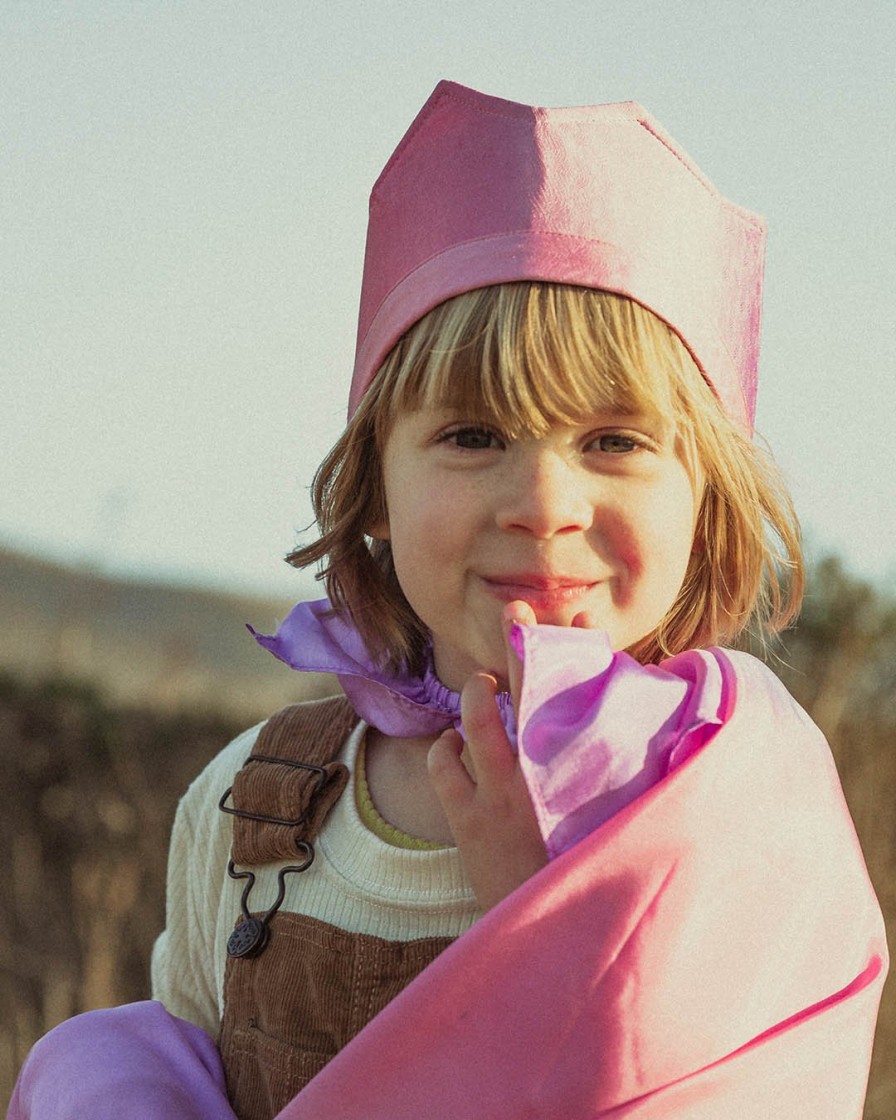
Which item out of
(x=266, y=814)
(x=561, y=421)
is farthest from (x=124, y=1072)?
(x=561, y=421)

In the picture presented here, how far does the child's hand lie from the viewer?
1506mm

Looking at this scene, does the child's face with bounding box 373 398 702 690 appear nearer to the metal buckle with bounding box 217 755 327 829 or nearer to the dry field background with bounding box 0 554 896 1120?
the metal buckle with bounding box 217 755 327 829

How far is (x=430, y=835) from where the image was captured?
6.07 ft

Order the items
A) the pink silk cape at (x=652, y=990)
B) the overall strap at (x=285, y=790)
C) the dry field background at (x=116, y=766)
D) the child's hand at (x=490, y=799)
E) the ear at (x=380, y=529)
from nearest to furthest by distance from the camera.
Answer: the pink silk cape at (x=652, y=990) < the child's hand at (x=490, y=799) < the overall strap at (x=285, y=790) < the ear at (x=380, y=529) < the dry field background at (x=116, y=766)

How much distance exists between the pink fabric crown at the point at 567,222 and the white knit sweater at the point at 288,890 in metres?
0.63

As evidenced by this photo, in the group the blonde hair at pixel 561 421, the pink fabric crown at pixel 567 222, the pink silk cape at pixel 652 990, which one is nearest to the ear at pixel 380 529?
the blonde hair at pixel 561 421

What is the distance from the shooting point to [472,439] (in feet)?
5.46

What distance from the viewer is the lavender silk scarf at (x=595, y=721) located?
142 centimetres

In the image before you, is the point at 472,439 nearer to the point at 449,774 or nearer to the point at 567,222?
the point at 567,222

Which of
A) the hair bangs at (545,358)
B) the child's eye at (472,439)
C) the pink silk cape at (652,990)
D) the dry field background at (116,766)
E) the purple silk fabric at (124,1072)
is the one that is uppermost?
the hair bangs at (545,358)

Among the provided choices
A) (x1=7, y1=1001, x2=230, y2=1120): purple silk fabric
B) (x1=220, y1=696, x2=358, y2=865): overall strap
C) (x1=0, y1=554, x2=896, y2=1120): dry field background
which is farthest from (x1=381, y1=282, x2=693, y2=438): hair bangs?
(x1=0, y1=554, x2=896, y2=1120): dry field background

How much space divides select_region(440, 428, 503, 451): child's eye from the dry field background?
2.39 meters

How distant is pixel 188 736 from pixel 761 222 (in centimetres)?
430

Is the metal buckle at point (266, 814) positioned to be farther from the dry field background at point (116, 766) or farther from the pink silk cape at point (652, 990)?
the dry field background at point (116, 766)
